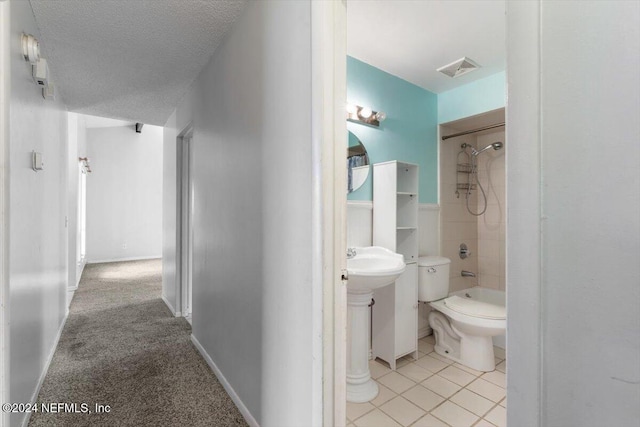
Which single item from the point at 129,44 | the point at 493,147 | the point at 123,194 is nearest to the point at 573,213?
the point at 129,44

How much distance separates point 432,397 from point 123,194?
24.7 ft

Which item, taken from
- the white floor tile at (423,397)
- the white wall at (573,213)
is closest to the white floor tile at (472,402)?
the white floor tile at (423,397)

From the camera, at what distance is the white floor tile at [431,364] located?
7.63ft

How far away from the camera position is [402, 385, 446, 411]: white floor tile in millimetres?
1863

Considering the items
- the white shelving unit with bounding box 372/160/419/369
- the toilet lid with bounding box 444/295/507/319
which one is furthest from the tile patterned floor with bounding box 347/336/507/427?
the toilet lid with bounding box 444/295/507/319

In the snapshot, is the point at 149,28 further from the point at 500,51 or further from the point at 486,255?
the point at 486,255

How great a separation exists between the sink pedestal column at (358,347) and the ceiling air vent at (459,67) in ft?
6.36

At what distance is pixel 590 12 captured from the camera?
0.45 metres

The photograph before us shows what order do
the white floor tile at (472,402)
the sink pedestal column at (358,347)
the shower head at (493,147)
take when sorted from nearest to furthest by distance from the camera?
the white floor tile at (472,402) → the sink pedestal column at (358,347) → the shower head at (493,147)

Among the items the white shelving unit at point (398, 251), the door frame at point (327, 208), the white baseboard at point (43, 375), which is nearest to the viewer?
the door frame at point (327, 208)

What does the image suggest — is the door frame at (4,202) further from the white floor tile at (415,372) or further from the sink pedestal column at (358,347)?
the white floor tile at (415,372)

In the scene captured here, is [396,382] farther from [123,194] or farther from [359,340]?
[123,194]

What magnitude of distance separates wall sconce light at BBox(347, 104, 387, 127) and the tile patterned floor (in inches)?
78.0

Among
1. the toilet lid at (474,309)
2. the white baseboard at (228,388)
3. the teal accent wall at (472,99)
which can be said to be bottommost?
the white baseboard at (228,388)
